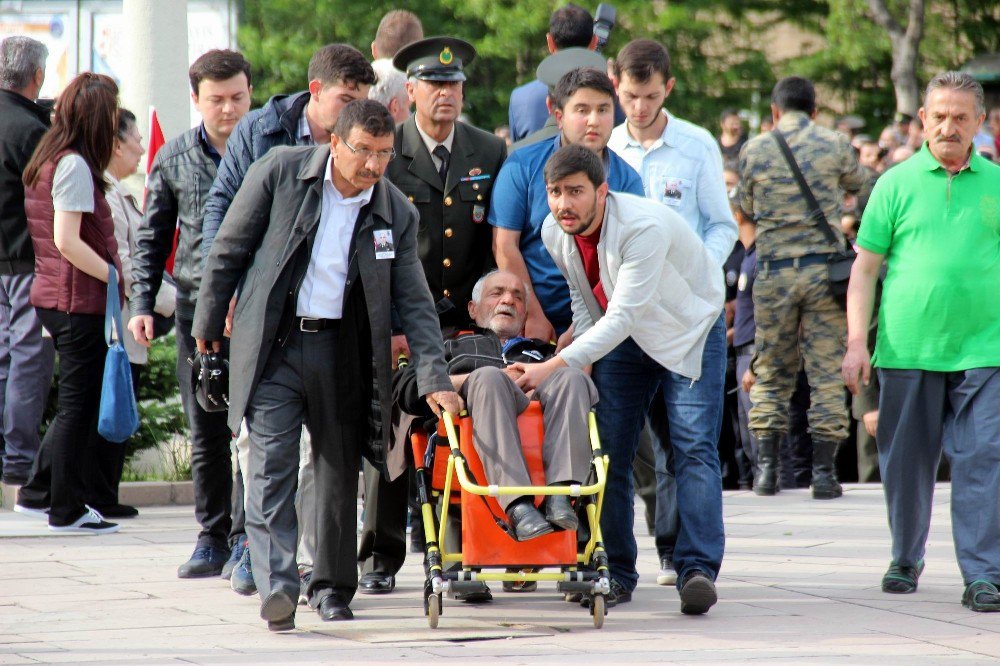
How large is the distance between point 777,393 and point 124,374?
14.6ft

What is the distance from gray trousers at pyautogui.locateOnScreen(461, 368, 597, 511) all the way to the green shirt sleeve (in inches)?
63.8

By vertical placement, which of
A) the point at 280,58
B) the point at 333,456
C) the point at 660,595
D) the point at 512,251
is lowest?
the point at 660,595

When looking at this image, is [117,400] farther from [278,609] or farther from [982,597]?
[982,597]

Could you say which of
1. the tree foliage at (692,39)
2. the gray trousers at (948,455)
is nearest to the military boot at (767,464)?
the gray trousers at (948,455)

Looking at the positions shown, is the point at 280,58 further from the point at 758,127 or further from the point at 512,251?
the point at 512,251

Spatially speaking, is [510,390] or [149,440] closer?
[510,390]

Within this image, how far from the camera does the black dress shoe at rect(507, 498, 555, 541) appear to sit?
5.91 metres

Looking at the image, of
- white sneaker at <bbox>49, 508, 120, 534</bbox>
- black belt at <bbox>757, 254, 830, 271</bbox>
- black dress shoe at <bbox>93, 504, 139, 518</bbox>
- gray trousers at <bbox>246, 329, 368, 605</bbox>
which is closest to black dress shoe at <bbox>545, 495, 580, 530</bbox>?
gray trousers at <bbox>246, 329, 368, 605</bbox>

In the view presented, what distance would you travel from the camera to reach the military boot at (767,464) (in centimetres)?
1041

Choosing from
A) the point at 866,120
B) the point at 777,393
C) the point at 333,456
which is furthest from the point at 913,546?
the point at 866,120

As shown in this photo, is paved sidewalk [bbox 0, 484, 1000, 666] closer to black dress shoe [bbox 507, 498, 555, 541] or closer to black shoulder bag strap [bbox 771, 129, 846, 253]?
black dress shoe [bbox 507, 498, 555, 541]

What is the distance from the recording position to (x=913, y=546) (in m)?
6.93

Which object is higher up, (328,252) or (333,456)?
(328,252)

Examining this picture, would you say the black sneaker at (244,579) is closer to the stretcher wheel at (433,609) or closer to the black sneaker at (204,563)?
the black sneaker at (204,563)
